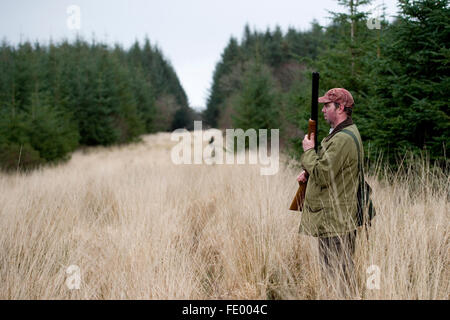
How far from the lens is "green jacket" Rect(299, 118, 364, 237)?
2.56 meters

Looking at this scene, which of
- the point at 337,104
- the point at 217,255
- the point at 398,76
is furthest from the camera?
the point at 398,76

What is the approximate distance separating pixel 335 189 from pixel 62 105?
21629 millimetres

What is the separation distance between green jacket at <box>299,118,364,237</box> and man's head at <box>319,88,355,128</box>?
0.24 feet

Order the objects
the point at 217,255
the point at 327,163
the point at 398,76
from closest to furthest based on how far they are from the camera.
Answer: the point at 327,163 → the point at 217,255 → the point at 398,76

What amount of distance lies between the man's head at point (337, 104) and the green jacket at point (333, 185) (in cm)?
7

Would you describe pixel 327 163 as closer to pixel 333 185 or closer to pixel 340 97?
pixel 333 185

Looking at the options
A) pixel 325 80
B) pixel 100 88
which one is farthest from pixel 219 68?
pixel 325 80

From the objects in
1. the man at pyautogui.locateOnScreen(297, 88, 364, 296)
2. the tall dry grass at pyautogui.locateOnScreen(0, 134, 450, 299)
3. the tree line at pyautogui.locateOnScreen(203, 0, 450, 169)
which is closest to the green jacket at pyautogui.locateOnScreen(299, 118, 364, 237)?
the man at pyautogui.locateOnScreen(297, 88, 364, 296)

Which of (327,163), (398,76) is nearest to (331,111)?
(327,163)

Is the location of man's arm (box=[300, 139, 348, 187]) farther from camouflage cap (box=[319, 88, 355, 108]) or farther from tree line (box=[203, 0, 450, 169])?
tree line (box=[203, 0, 450, 169])

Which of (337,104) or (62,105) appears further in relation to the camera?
(62,105)

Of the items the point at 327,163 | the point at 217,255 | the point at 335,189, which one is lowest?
the point at 217,255

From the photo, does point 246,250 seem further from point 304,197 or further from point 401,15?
point 401,15

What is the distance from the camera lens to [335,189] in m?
2.58
